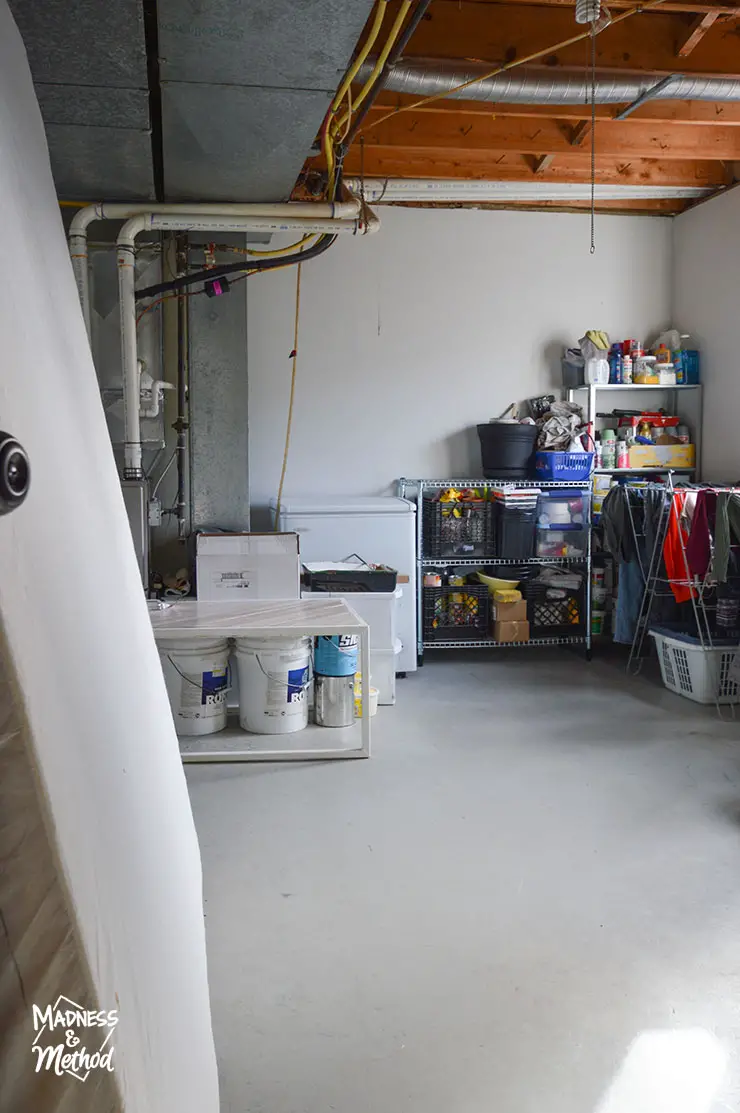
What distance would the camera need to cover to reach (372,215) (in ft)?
11.8

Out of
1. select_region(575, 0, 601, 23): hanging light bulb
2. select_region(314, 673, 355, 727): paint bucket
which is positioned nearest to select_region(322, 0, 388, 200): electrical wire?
select_region(575, 0, 601, 23): hanging light bulb

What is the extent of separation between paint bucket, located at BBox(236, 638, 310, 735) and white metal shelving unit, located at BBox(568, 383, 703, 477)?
9.40 feet

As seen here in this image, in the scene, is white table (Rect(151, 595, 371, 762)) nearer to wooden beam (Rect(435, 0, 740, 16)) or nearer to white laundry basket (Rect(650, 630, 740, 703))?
white laundry basket (Rect(650, 630, 740, 703))

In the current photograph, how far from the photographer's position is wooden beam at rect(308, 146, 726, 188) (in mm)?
5051

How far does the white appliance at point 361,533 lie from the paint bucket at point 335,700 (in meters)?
1.22

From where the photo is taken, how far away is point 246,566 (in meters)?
3.96

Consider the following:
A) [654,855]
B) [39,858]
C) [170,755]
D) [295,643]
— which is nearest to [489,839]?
[654,855]

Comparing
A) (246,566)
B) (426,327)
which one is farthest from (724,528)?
(426,327)

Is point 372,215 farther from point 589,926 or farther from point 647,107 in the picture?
point 589,926

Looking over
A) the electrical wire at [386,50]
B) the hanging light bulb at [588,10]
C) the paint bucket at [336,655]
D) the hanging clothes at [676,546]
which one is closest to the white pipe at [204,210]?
the electrical wire at [386,50]

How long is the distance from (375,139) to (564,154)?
128cm

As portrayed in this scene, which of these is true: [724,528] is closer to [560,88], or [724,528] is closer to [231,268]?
[560,88]

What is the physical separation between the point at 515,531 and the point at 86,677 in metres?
4.48

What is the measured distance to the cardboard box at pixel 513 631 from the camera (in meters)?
5.24
